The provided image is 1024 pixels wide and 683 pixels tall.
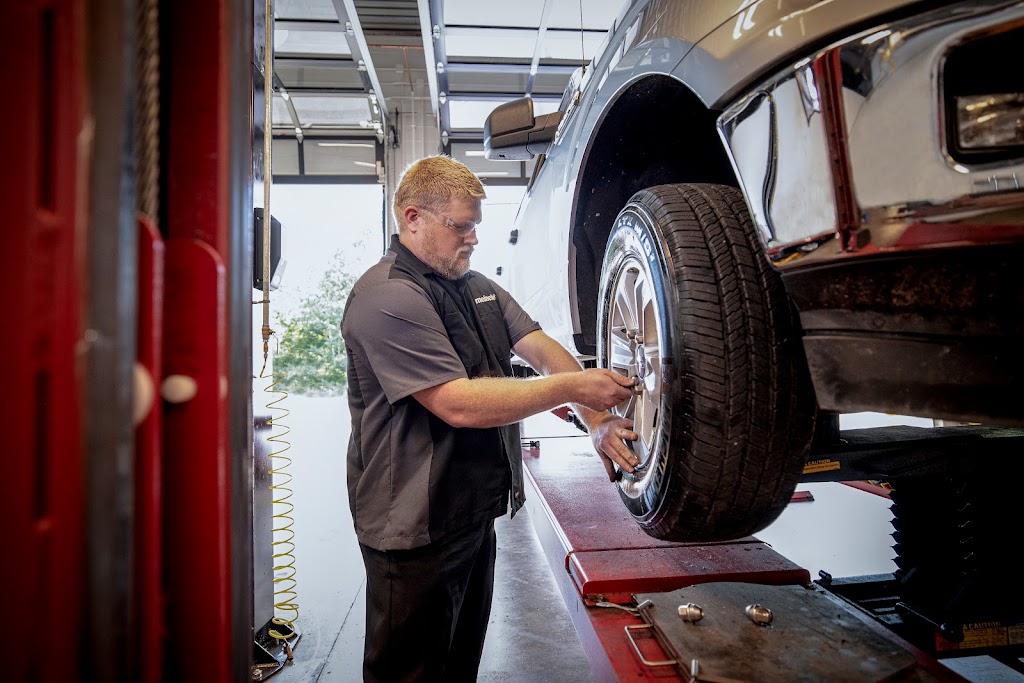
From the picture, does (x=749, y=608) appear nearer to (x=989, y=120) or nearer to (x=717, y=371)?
(x=717, y=371)

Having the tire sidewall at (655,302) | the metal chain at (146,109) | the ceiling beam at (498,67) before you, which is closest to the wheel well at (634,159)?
the tire sidewall at (655,302)

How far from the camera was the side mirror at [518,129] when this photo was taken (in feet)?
6.27

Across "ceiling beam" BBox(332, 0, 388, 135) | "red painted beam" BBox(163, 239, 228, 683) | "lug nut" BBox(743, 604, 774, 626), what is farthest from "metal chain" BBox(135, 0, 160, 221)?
"ceiling beam" BBox(332, 0, 388, 135)

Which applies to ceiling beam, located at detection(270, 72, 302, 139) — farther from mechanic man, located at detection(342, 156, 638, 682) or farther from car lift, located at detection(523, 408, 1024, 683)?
car lift, located at detection(523, 408, 1024, 683)

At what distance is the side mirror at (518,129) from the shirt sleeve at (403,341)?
76 centimetres

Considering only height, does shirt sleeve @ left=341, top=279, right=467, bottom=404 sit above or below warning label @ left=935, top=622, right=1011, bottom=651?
above

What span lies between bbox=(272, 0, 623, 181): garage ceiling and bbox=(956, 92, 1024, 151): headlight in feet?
4.43

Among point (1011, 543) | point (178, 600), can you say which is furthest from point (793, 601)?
point (178, 600)

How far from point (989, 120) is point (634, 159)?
3.31 ft

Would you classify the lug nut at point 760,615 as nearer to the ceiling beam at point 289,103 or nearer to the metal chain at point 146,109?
the metal chain at point 146,109

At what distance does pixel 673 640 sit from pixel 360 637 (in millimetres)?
1498

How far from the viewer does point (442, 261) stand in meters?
1.63

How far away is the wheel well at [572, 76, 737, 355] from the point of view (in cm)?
136

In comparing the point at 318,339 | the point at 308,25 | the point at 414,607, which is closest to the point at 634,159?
the point at 414,607
